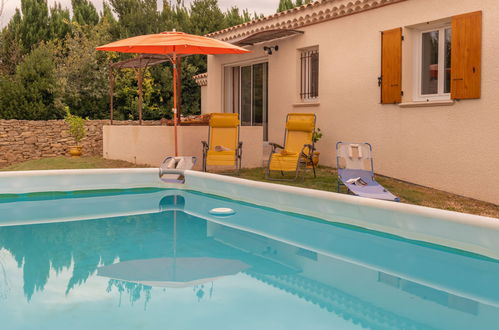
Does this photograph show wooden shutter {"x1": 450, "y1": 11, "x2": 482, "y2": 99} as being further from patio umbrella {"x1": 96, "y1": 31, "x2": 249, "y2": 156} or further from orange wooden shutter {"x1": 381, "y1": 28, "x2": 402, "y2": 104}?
patio umbrella {"x1": 96, "y1": 31, "x2": 249, "y2": 156}

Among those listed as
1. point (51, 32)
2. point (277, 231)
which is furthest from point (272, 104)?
point (51, 32)

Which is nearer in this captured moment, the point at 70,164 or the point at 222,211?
the point at 222,211

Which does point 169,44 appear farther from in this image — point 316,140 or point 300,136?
point 316,140

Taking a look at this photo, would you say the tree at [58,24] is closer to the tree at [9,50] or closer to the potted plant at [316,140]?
the tree at [9,50]

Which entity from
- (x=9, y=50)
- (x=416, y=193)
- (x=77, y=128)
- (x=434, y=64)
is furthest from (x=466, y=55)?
(x=9, y=50)

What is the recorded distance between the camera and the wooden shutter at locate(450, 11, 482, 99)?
782 centimetres

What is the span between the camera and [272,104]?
12.7 m

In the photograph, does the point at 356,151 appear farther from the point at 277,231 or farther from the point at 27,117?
the point at 27,117

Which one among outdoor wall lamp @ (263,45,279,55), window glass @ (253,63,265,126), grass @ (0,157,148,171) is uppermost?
outdoor wall lamp @ (263,45,279,55)

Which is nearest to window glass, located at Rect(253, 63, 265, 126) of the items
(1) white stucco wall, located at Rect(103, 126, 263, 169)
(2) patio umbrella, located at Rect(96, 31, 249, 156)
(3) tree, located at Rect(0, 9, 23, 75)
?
(1) white stucco wall, located at Rect(103, 126, 263, 169)

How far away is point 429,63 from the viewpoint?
361 inches

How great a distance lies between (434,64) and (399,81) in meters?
0.68

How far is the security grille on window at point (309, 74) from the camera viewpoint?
1173cm

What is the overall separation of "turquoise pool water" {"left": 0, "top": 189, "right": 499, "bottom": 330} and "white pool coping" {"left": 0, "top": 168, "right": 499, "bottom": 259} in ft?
0.45
